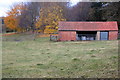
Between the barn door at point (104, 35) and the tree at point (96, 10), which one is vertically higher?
the tree at point (96, 10)

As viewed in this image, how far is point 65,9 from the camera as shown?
118 ft

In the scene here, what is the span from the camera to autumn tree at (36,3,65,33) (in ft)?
107

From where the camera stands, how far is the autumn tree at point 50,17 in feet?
107

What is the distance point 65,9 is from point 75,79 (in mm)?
33351

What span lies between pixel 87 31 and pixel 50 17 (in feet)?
40.6

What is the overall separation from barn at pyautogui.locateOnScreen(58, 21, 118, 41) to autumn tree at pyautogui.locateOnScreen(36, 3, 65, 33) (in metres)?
9.70

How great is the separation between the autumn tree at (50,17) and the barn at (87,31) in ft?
31.8

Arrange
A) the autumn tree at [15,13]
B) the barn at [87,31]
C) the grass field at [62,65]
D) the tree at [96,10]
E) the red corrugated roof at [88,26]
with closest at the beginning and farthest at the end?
the grass field at [62,65], the barn at [87,31], the red corrugated roof at [88,26], the tree at [96,10], the autumn tree at [15,13]

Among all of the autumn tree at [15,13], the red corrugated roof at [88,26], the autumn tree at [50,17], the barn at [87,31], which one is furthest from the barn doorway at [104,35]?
the autumn tree at [15,13]

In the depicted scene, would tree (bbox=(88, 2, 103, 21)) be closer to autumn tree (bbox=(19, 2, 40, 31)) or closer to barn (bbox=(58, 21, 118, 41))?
barn (bbox=(58, 21, 118, 41))

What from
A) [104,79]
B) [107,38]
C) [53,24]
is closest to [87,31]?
[107,38]

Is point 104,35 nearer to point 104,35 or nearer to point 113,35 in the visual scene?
point 104,35

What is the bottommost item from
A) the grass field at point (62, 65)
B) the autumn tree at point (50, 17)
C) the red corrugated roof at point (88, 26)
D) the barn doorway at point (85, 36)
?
the grass field at point (62, 65)

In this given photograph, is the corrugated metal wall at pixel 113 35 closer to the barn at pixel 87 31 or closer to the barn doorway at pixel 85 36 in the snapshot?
the barn at pixel 87 31
